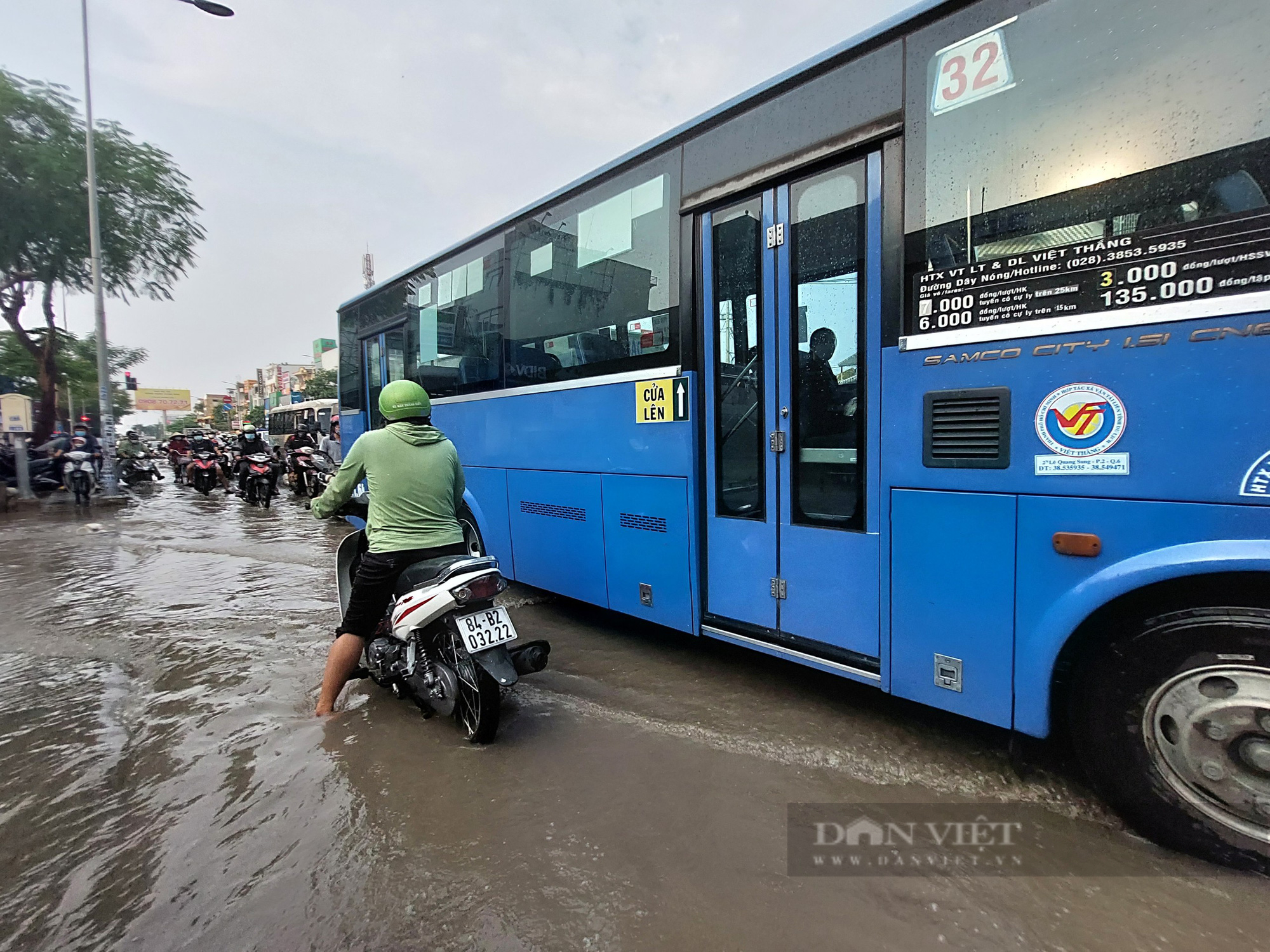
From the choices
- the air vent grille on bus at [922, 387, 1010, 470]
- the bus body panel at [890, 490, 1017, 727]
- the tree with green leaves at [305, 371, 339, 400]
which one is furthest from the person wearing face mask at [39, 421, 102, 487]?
the tree with green leaves at [305, 371, 339, 400]

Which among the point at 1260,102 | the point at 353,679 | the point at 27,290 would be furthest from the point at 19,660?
the point at 27,290

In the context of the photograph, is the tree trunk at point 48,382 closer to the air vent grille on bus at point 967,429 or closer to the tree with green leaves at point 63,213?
the tree with green leaves at point 63,213

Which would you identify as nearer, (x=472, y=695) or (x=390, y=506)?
(x=472, y=695)

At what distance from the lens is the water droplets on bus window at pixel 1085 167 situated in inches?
78.2

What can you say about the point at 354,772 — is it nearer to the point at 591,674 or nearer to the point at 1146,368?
the point at 591,674

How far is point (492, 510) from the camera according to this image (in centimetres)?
546

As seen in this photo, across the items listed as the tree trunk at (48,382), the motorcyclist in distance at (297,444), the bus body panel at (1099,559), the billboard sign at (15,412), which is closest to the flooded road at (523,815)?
the bus body panel at (1099,559)

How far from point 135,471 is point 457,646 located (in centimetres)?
1834

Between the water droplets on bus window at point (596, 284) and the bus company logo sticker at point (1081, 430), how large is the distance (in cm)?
191

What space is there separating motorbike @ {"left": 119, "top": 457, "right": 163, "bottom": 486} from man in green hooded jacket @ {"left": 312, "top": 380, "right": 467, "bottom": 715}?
56.3ft

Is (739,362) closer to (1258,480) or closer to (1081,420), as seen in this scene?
(1081,420)

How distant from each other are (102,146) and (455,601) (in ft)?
73.6

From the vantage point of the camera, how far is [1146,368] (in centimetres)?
212

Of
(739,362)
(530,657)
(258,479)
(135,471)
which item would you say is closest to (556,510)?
(530,657)
